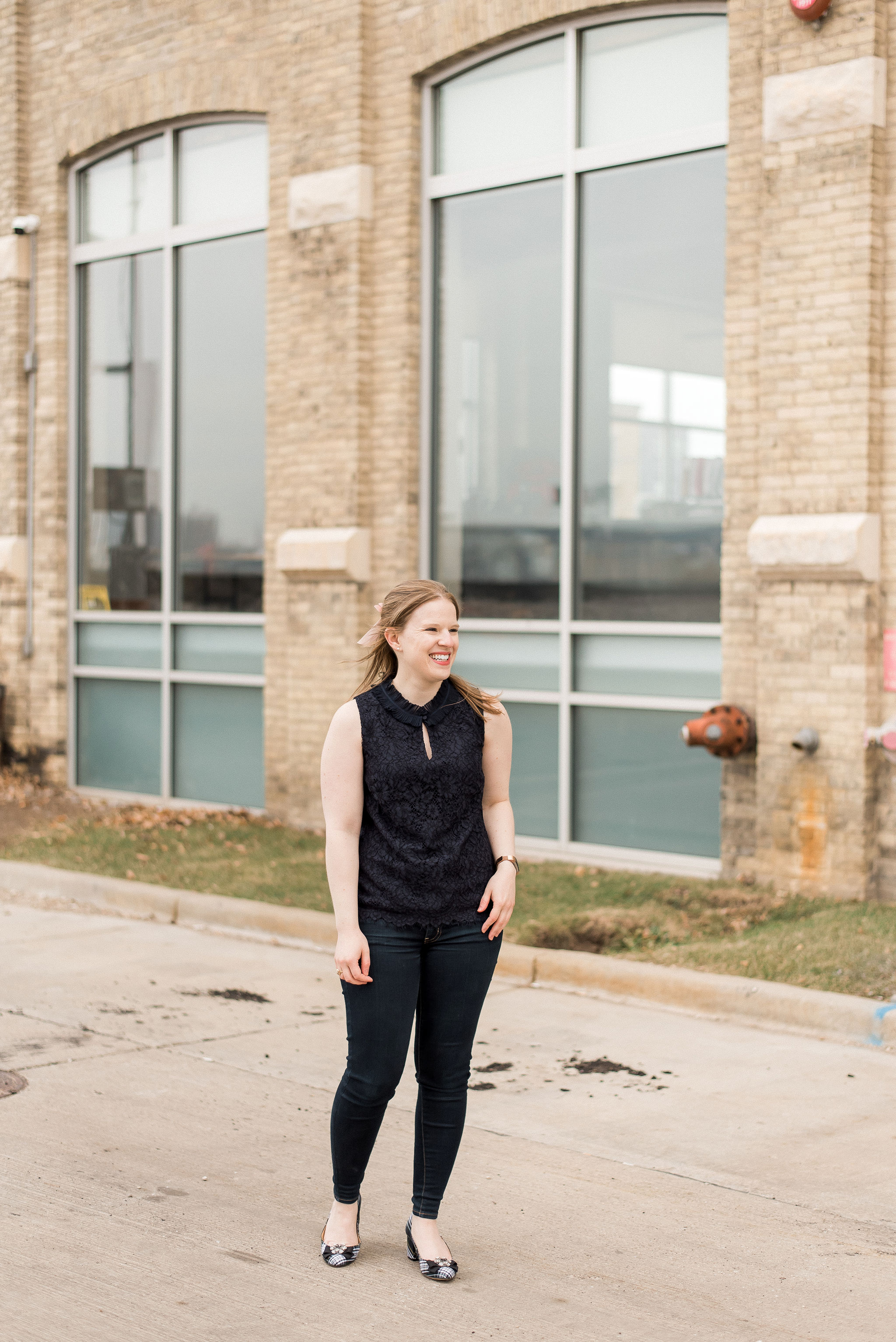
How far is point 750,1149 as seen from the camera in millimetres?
5469

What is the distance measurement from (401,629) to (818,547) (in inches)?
216

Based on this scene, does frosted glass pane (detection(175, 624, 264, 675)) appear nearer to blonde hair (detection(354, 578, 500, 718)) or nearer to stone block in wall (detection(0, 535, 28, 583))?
stone block in wall (detection(0, 535, 28, 583))

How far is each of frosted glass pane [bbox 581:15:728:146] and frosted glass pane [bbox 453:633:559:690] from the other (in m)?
3.61

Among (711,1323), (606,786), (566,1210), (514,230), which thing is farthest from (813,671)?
(711,1323)

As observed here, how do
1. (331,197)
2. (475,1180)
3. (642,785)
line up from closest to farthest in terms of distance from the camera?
(475,1180)
(642,785)
(331,197)

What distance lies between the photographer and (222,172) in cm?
1341

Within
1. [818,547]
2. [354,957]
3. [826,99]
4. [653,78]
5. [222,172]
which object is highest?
[222,172]

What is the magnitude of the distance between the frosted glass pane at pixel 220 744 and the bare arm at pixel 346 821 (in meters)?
9.05

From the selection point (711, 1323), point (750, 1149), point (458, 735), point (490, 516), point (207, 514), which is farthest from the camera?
point (207, 514)

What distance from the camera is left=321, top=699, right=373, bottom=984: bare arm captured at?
162 inches

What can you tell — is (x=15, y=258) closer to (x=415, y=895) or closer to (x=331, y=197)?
(x=331, y=197)

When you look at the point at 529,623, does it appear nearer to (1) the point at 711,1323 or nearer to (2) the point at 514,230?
(2) the point at 514,230

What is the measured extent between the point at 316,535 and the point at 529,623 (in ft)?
6.58

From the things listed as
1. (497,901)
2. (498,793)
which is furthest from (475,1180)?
(498,793)
